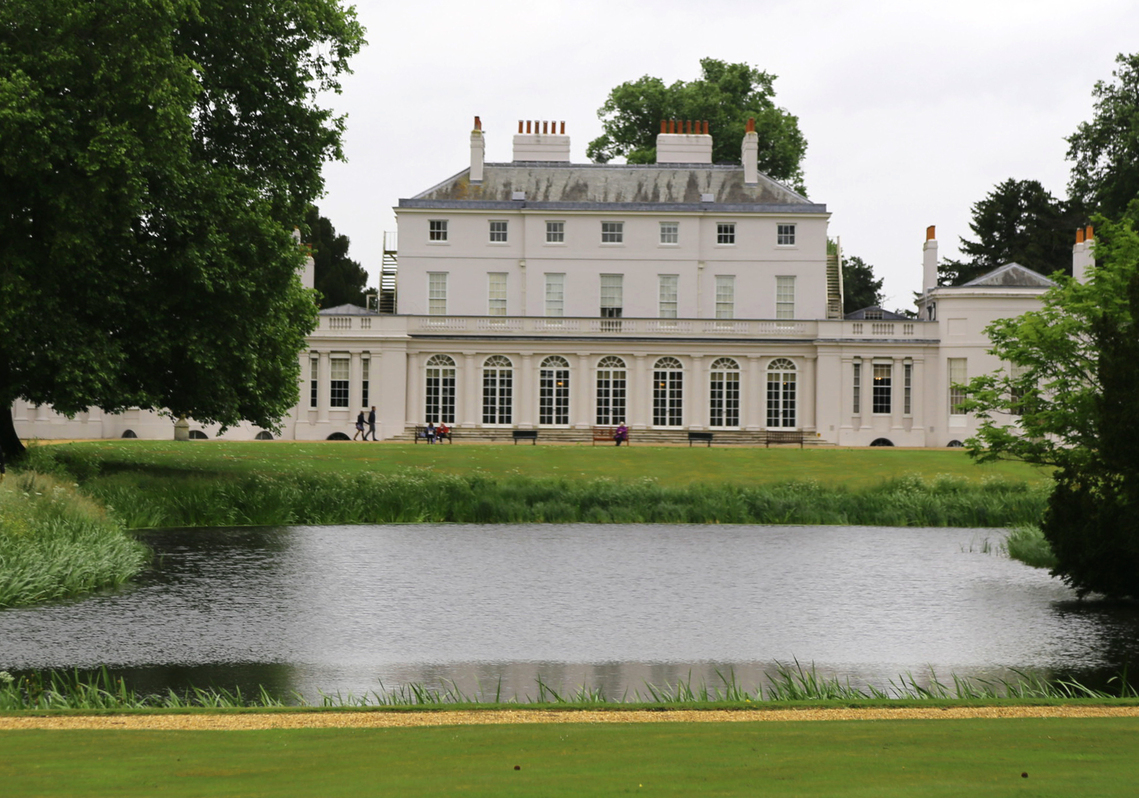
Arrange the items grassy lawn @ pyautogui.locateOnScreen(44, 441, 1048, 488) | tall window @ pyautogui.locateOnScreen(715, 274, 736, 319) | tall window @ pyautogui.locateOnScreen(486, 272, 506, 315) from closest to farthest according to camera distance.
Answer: grassy lawn @ pyautogui.locateOnScreen(44, 441, 1048, 488)
tall window @ pyautogui.locateOnScreen(486, 272, 506, 315)
tall window @ pyautogui.locateOnScreen(715, 274, 736, 319)

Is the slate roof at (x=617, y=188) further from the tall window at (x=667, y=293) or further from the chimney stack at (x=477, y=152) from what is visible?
the tall window at (x=667, y=293)

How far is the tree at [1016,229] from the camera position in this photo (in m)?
70.6

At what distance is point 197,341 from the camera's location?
2702 cm

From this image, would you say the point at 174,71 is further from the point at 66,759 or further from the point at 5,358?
the point at 66,759

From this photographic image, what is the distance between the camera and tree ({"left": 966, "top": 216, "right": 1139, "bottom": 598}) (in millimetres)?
14133

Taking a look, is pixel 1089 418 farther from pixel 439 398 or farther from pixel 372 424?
pixel 439 398

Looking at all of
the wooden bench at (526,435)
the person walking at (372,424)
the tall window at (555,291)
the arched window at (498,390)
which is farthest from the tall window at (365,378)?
the tall window at (555,291)

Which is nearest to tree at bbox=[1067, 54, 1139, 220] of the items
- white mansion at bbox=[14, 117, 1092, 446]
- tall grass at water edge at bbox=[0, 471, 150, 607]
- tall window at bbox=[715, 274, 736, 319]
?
white mansion at bbox=[14, 117, 1092, 446]

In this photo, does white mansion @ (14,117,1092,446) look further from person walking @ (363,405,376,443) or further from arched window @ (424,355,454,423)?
person walking @ (363,405,376,443)

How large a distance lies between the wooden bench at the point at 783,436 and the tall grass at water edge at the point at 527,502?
2037cm

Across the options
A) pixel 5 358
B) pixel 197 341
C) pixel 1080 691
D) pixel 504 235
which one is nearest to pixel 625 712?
pixel 1080 691

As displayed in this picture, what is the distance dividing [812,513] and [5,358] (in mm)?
18588

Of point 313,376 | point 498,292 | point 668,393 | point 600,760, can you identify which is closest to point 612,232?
point 498,292

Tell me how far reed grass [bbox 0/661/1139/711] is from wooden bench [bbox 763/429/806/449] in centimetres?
3985
